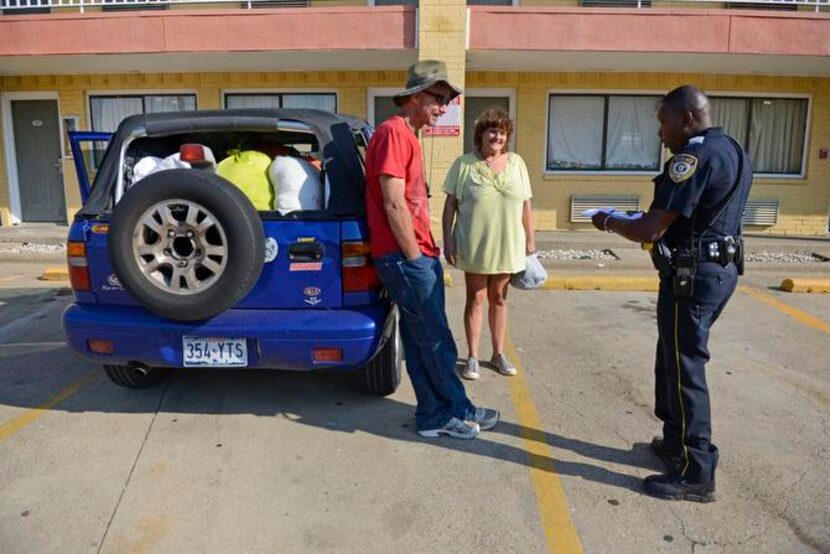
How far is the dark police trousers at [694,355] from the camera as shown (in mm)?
2871

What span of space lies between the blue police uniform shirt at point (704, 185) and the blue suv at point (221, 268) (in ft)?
5.07

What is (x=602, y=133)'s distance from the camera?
1145cm

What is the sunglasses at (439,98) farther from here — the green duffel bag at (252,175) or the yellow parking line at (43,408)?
the yellow parking line at (43,408)

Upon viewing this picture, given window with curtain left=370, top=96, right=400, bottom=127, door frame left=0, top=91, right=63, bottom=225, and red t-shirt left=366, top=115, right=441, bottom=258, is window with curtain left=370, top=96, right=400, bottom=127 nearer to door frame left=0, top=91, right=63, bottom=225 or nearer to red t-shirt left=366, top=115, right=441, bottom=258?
door frame left=0, top=91, right=63, bottom=225

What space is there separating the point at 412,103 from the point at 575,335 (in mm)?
3053

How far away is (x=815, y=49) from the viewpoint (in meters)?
9.28

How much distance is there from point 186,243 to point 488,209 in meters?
1.84

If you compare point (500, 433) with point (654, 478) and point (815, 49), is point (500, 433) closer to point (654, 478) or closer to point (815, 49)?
point (654, 478)

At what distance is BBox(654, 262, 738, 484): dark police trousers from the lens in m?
2.87

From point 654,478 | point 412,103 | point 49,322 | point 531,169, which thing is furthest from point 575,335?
point 531,169

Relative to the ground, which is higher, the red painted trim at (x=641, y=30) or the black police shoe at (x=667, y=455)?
the red painted trim at (x=641, y=30)

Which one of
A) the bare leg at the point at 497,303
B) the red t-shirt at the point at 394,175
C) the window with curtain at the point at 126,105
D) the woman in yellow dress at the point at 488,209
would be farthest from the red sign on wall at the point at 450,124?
the red t-shirt at the point at 394,175

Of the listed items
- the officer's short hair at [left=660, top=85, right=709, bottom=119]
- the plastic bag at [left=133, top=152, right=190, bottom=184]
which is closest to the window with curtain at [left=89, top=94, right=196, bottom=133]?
the plastic bag at [left=133, top=152, right=190, bottom=184]

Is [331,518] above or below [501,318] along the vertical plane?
below
